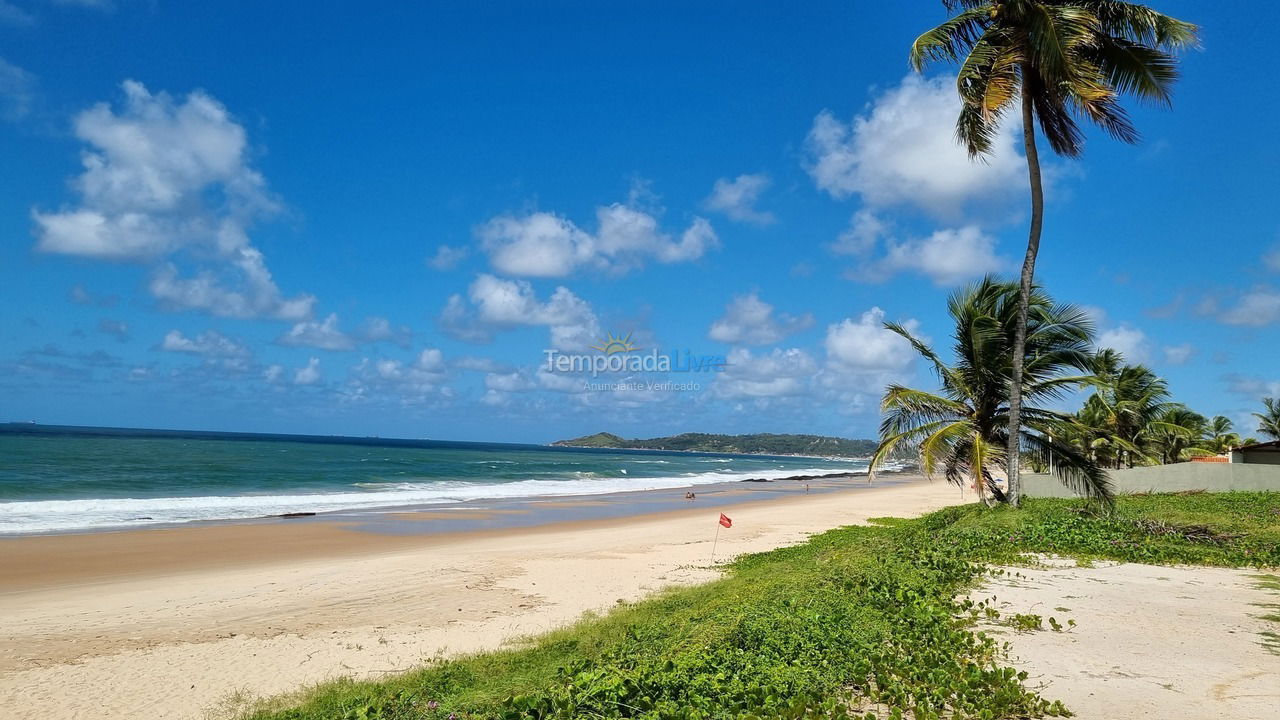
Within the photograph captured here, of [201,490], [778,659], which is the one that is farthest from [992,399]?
[201,490]

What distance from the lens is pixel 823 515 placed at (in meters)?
27.3

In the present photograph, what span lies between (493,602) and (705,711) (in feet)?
23.0

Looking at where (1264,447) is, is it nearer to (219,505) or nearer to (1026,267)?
(1026,267)

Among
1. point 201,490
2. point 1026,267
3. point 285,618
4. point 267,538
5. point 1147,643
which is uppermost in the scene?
point 1026,267

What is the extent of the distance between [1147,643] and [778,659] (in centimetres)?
337

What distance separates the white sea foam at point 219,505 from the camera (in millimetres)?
20500

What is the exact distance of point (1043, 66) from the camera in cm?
1222

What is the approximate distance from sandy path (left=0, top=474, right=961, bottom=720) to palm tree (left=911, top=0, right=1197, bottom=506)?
29.0ft

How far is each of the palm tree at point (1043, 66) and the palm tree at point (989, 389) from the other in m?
1.17

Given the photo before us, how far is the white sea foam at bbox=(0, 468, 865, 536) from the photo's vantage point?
2050 centimetres

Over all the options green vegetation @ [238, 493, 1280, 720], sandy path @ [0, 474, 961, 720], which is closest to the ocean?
sandy path @ [0, 474, 961, 720]

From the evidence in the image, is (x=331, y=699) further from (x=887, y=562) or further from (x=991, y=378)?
(x=991, y=378)

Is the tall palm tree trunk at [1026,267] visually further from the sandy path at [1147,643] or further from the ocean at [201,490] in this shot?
the ocean at [201,490]

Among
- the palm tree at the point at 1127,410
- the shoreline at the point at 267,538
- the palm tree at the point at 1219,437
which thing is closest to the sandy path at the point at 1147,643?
the shoreline at the point at 267,538
